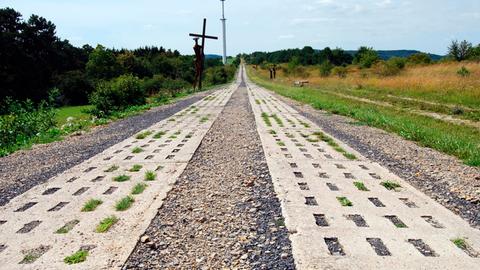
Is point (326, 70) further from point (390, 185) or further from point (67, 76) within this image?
point (390, 185)

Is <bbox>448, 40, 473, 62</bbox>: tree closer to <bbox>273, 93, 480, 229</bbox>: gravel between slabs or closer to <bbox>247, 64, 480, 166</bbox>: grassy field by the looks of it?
<bbox>247, 64, 480, 166</bbox>: grassy field

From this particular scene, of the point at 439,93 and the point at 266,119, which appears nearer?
the point at 266,119

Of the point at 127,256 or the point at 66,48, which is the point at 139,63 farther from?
the point at 127,256

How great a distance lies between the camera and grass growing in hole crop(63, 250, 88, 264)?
3652 mm

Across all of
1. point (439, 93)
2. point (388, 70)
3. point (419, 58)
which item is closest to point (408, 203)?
point (439, 93)

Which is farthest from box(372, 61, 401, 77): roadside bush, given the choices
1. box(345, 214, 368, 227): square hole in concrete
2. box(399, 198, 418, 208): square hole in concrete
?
box(345, 214, 368, 227): square hole in concrete

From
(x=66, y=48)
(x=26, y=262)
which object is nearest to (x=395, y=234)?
(x=26, y=262)

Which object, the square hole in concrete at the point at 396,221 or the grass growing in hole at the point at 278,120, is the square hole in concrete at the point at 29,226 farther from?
the grass growing in hole at the point at 278,120

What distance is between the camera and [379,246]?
3885 mm

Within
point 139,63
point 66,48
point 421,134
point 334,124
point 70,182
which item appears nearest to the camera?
point 70,182

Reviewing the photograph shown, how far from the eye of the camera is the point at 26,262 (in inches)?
144

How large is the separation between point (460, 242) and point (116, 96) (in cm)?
1667

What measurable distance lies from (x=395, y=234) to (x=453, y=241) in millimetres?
519

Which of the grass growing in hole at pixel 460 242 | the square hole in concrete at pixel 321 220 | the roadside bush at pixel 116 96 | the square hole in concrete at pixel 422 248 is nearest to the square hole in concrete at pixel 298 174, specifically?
the square hole in concrete at pixel 321 220
